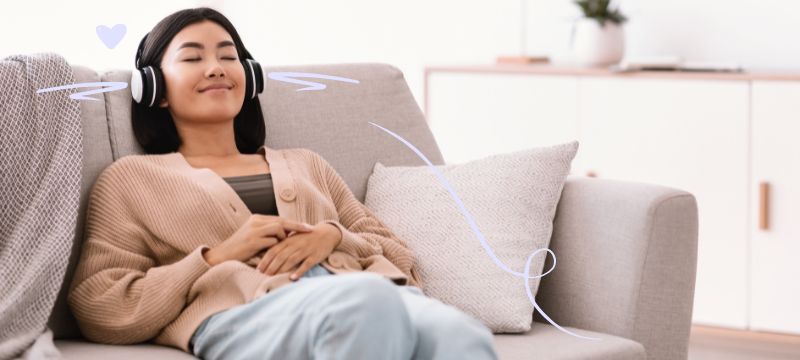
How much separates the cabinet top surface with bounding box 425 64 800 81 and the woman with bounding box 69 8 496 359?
5.68 feet

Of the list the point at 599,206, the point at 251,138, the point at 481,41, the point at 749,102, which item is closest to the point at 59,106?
the point at 251,138

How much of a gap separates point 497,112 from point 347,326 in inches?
101

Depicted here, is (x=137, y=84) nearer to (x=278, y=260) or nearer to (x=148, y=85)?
(x=148, y=85)

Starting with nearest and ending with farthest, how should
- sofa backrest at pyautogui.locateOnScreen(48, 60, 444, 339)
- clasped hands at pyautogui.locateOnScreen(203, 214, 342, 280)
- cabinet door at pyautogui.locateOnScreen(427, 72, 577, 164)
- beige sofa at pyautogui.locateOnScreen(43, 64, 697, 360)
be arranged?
clasped hands at pyautogui.locateOnScreen(203, 214, 342, 280) → beige sofa at pyautogui.locateOnScreen(43, 64, 697, 360) → sofa backrest at pyautogui.locateOnScreen(48, 60, 444, 339) → cabinet door at pyautogui.locateOnScreen(427, 72, 577, 164)

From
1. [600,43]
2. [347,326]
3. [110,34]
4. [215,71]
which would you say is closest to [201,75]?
[215,71]

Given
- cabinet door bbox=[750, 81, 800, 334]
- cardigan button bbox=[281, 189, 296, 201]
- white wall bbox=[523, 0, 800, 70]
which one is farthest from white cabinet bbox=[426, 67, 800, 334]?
cardigan button bbox=[281, 189, 296, 201]

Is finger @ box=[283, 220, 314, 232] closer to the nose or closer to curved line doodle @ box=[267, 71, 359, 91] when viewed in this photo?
the nose

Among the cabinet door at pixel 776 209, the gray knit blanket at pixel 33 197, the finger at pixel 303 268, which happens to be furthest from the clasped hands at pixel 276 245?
the cabinet door at pixel 776 209

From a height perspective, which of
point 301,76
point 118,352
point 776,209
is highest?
point 301,76

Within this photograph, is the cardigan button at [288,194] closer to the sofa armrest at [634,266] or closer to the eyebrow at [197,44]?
the eyebrow at [197,44]

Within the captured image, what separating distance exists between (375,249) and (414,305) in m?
0.34

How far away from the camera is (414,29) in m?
4.81

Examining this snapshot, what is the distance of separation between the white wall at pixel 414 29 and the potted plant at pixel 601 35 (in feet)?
0.50

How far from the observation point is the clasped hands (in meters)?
2.06
